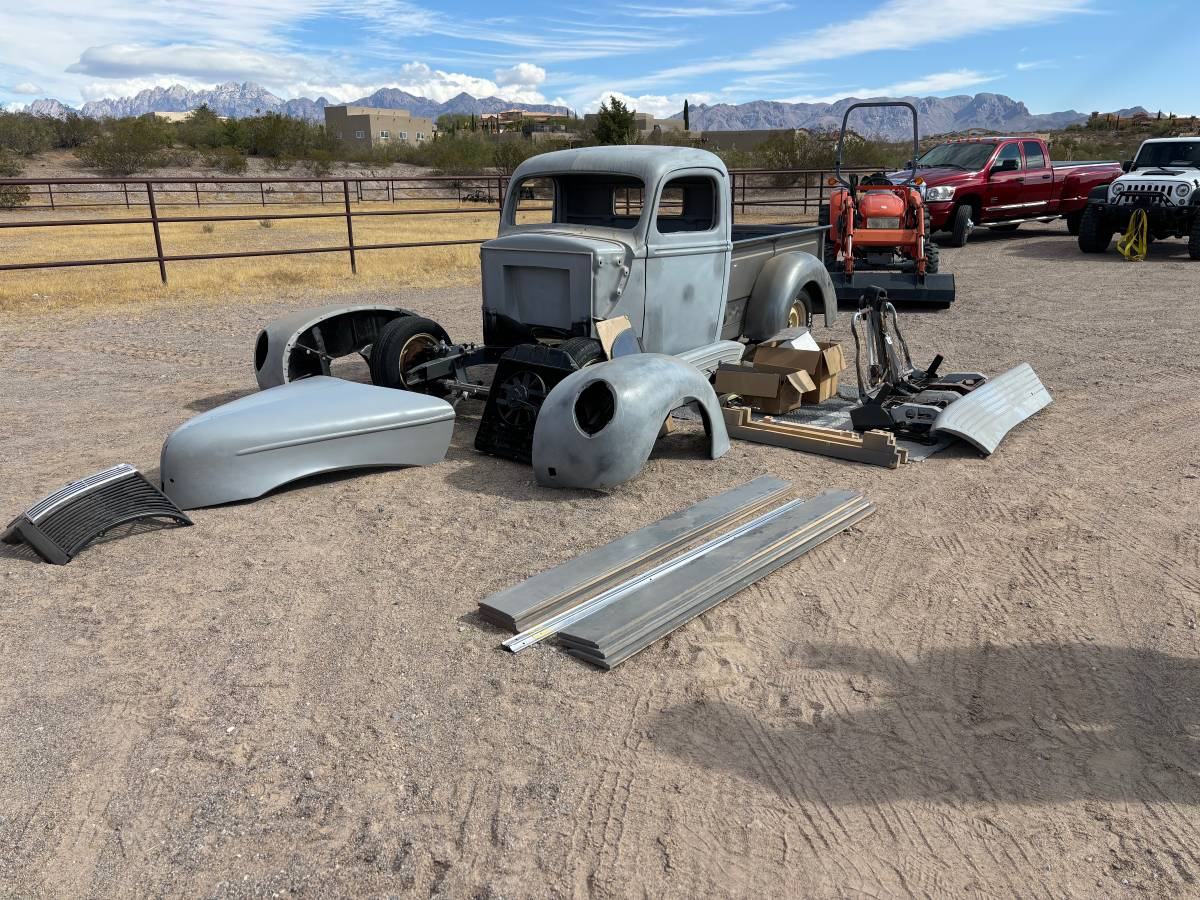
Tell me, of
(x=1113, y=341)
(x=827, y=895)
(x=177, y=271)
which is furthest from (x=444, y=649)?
(x=177, y=271)

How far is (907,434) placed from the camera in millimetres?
5602

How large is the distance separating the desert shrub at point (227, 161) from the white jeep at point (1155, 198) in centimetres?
3384

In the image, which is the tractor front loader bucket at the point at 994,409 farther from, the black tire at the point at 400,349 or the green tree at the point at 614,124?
the green tree at the point at 614,124

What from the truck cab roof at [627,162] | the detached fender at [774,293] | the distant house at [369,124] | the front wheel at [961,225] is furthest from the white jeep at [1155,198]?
the distant house at [369,124]

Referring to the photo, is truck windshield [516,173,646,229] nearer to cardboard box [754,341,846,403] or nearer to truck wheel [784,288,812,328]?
cardboard box [754,341,846,403]

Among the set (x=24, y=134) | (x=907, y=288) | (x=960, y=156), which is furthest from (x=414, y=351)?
(x=24, y=134)

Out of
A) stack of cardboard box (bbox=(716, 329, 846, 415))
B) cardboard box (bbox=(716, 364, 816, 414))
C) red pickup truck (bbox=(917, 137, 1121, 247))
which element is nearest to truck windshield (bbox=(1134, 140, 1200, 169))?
red pickup truck (bbox=(917, 137, 1121, 247))

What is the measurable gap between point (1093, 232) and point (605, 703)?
49.1 ft

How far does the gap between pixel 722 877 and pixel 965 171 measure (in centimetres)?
1635

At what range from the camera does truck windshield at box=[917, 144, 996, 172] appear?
53.0ft

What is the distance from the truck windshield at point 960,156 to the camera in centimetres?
1616

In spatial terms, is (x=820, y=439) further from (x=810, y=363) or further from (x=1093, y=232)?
(x=1093, y=232)

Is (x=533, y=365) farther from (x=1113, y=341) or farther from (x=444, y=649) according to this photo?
(x=1113, y=341)

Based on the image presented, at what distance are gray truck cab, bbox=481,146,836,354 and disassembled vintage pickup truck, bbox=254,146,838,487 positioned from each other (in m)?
0.01
